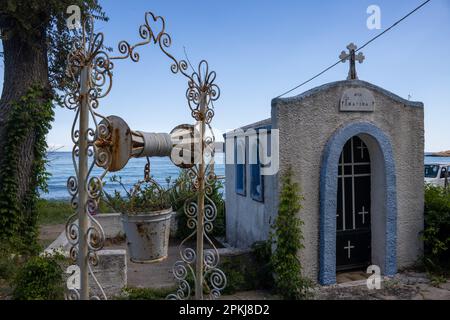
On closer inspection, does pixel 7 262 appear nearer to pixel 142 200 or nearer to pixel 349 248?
pixel 142 200

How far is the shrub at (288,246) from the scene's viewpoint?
5297 mm

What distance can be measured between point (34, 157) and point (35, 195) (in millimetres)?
817

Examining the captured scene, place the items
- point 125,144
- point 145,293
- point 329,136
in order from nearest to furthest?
point 125,144
point 145,293
point 329,136

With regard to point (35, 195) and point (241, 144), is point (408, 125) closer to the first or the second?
point (241, 144)

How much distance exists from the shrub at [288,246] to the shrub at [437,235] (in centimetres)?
267

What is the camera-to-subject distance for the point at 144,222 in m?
2.73

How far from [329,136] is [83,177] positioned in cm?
432

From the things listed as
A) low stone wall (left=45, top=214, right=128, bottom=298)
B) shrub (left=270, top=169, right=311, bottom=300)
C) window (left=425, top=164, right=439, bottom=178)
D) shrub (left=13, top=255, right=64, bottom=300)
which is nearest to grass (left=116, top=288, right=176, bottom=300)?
low stone wall (left=45, top=214, right=128, bottom=298)

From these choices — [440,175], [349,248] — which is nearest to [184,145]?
[349,248]

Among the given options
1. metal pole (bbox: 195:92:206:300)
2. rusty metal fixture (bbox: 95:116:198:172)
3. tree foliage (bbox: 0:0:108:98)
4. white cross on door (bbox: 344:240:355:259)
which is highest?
tree foliage (bbox: 0:0:108:98)

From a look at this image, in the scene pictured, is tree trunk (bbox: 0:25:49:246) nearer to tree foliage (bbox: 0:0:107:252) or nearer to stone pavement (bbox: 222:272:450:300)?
tree foliage (bbox: 0:0:107:252)

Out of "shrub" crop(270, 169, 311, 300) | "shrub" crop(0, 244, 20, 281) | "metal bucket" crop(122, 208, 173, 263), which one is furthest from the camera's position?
"shrub" crop(0, 244, 20, 281)

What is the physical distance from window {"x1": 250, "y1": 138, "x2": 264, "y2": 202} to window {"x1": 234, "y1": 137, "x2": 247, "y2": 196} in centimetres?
50

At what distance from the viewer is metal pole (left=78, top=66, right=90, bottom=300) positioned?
2727 millimetres
